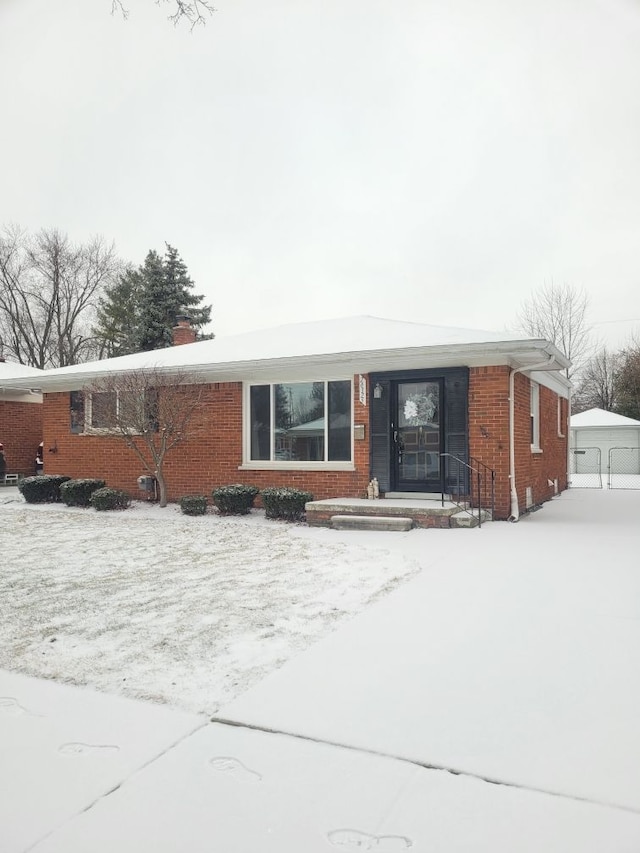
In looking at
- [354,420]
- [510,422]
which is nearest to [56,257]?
[354,420]

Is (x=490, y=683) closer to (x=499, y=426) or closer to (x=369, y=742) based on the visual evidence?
(x=369, y=742)

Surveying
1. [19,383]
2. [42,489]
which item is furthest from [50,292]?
[42,489]

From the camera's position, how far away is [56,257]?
3284 cm

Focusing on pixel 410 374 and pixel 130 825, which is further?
pixel 410 374

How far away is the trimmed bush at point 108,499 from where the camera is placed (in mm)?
11312

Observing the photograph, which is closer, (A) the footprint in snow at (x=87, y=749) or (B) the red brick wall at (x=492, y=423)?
(A) the footprint in snow at (x=87, y=749)

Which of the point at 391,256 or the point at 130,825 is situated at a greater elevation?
the point at 391,256

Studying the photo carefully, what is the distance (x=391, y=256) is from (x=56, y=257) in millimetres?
20551

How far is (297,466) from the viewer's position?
10.9m

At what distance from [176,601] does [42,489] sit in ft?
29.1

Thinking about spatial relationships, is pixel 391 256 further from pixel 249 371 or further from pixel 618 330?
pixel 618 330

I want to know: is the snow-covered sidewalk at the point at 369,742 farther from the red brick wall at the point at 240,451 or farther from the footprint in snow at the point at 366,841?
the red brick wall at the point at 240,451

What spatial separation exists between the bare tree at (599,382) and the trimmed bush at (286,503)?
1182 inches

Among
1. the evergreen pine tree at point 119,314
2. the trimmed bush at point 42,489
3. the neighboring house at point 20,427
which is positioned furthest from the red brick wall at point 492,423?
the evergreen pine tree at point 119,314
